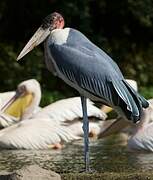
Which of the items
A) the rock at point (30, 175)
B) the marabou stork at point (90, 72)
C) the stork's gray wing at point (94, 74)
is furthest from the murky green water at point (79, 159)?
the rock at point (30, 175)

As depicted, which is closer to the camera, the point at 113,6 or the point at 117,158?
the point at 117,158

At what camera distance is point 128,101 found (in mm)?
6805

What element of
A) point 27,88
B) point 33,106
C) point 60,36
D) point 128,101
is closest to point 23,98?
point 27,88

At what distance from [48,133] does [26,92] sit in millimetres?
2638

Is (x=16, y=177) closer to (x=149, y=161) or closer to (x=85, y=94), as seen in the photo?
(x=85, y=94)

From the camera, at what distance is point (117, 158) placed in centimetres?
817

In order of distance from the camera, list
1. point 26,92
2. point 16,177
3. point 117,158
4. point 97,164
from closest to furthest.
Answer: point 16,177, point 97,164, point 117,158, point 26,92

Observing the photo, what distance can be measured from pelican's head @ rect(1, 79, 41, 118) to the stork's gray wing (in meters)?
5.37

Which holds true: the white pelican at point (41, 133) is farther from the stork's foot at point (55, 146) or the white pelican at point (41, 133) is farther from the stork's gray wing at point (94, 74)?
the stork's gray wing at point (94, 74)

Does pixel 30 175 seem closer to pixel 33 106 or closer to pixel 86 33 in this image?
pixel 33 106

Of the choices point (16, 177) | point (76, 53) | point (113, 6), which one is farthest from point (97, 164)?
Answer: point (113, 6)

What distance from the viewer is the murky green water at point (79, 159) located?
289 inches

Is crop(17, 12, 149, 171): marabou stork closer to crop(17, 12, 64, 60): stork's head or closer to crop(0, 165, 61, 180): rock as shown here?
crop(17, 12, 64, 60): stork's head

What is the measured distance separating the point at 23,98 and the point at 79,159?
4469 millimetres
